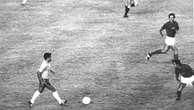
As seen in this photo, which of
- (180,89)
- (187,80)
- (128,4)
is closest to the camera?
(187,80)

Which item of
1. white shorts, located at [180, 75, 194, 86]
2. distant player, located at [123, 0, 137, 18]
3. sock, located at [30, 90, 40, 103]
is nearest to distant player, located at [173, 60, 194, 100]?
white shorts, located at [180, 75, 194, 86]

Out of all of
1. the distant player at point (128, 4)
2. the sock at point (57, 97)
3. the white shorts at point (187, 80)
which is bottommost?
the sock at point (57, 97)

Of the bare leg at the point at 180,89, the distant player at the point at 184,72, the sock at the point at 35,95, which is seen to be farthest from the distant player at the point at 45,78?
the distant player at the point at 184,72

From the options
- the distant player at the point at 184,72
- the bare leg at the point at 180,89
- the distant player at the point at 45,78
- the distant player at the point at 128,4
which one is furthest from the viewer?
the distant player at the point at 128,4

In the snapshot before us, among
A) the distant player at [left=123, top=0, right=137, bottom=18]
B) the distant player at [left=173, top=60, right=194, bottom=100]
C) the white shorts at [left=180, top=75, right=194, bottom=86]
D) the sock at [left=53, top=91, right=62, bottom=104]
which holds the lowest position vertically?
the sock at [left=53, top=91, right=62, bottom=104]

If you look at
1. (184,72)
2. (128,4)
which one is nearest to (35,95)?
(184,72)

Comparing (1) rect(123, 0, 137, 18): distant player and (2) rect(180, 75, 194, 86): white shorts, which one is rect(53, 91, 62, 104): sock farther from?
(1) rect(123, 0, 137, 18): distant player

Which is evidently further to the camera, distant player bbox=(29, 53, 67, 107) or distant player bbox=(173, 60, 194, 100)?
distant player bbox=(29, 53, 67, 107)

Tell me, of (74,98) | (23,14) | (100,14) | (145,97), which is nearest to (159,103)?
(145,97)

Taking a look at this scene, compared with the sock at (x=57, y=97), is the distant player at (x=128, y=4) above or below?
above

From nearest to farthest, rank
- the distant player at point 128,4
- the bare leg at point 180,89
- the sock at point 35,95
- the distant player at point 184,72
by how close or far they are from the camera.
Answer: the distant player at point 184,72
the bare leg at point 180,89
the sock at point 35,95
the distant player at point 128,4

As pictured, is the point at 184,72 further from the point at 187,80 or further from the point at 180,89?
the point at 180,89

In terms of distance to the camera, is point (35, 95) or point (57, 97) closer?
point (57, 97)

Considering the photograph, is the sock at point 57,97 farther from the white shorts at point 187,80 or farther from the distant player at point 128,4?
the distant player at point 128,4
